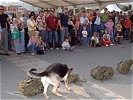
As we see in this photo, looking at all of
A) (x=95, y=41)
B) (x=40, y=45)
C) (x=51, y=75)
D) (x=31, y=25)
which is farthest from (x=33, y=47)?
(x=51, y=75)

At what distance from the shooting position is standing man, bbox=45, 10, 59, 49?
47.0 feet

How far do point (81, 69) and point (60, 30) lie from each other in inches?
193

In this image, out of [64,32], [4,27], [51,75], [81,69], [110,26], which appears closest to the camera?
[51,75]

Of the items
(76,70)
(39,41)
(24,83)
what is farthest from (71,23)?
(24,83)

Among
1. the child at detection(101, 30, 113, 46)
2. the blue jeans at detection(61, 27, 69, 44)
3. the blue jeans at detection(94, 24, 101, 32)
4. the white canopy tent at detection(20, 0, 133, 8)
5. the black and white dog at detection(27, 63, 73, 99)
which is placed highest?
the white canopy tent at detection(20, 0, 133, 8)

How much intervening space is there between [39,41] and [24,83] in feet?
19.5

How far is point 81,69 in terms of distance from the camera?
10.4 meters

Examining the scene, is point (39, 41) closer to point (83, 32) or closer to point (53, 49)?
point (53, 49)

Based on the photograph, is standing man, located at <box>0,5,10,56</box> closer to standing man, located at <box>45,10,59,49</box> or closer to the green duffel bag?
the green duffel bag

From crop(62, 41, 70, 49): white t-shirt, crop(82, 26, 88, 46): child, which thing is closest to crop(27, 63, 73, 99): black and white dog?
crop(62, 41, 70, 49): white t-shirt

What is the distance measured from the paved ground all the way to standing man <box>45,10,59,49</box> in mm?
788

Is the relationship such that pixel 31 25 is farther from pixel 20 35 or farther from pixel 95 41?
pixel 95 41

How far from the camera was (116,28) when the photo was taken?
18125 millimetres

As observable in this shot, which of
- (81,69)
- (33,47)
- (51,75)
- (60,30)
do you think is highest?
(60,30)
